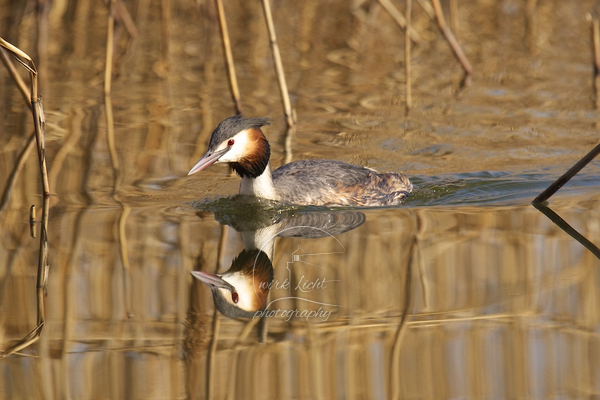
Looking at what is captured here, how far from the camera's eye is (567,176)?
21.4 ft

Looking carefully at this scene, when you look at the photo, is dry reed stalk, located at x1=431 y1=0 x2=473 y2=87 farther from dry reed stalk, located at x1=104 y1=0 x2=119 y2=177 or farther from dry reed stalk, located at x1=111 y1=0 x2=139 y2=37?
dry reed stalk, located at x1=111 y1=0 x2=139 y2=37

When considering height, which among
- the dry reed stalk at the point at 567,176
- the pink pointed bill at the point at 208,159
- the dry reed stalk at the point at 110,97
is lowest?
the dry reed stalk at the point at 567,176

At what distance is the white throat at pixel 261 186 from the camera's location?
7355 mm

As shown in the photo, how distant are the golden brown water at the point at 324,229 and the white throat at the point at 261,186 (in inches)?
6.8

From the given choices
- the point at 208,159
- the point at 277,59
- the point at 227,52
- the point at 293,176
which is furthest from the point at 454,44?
the point at 208,159

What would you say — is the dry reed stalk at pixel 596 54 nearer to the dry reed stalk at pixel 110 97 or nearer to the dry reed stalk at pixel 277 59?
the dry reed stalk at pixel 277 59

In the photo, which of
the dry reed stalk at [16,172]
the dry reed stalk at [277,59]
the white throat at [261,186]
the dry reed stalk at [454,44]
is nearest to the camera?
the white throat at [261,186]

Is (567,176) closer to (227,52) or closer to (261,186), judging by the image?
(261,186)

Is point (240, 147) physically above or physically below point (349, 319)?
above

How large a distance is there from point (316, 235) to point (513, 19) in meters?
9.00

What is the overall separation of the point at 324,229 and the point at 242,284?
1304 millimetres

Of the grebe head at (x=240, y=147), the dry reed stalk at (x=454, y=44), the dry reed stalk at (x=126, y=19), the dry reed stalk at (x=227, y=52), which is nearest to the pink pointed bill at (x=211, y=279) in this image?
the grebe head at (x=240, y=147)

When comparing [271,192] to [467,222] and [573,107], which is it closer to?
[467,222]

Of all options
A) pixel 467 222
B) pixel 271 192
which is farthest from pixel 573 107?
pixel 271 192
